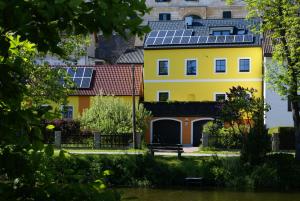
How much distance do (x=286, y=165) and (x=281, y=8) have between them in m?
7.32

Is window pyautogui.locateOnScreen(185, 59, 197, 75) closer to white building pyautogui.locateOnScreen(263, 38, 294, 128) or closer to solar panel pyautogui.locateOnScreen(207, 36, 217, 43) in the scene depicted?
solar panel pyautogui.locateOnScreen(207, 36, 217, 43)

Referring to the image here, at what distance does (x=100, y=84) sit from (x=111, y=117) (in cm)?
914

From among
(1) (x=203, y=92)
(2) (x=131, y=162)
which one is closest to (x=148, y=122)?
(1) (x=203, y=92)

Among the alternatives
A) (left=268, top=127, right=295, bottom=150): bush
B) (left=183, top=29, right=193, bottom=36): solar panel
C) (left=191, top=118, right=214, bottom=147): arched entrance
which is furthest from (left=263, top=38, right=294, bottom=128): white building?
(left=183, top=29, right=193, bottom=36): solar panel

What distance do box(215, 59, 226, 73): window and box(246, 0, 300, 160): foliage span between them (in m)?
19.3

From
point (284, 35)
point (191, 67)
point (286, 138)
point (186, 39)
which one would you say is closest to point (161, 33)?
point (186, 39)

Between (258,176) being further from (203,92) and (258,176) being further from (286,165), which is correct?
(203,92)

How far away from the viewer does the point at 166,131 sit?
1714 inches

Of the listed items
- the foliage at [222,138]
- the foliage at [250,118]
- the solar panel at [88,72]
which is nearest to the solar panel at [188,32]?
the solar panel at [88,72]

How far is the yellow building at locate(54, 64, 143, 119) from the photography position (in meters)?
45.7

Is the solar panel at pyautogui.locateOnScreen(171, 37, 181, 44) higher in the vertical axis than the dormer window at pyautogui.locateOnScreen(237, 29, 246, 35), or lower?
lower

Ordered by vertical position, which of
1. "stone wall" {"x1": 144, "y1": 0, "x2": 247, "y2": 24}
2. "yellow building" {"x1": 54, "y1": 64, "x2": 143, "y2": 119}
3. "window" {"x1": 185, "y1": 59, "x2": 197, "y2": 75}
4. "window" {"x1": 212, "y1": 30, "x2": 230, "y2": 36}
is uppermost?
"stone wall" {"x1": 144, "y1": 0, "x2": 247, "y2": 24}

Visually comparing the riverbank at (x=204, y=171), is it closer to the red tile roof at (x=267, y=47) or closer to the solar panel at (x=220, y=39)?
the red tile roof at (x=267, y=47)

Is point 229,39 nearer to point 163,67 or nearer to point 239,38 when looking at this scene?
point 239,38
